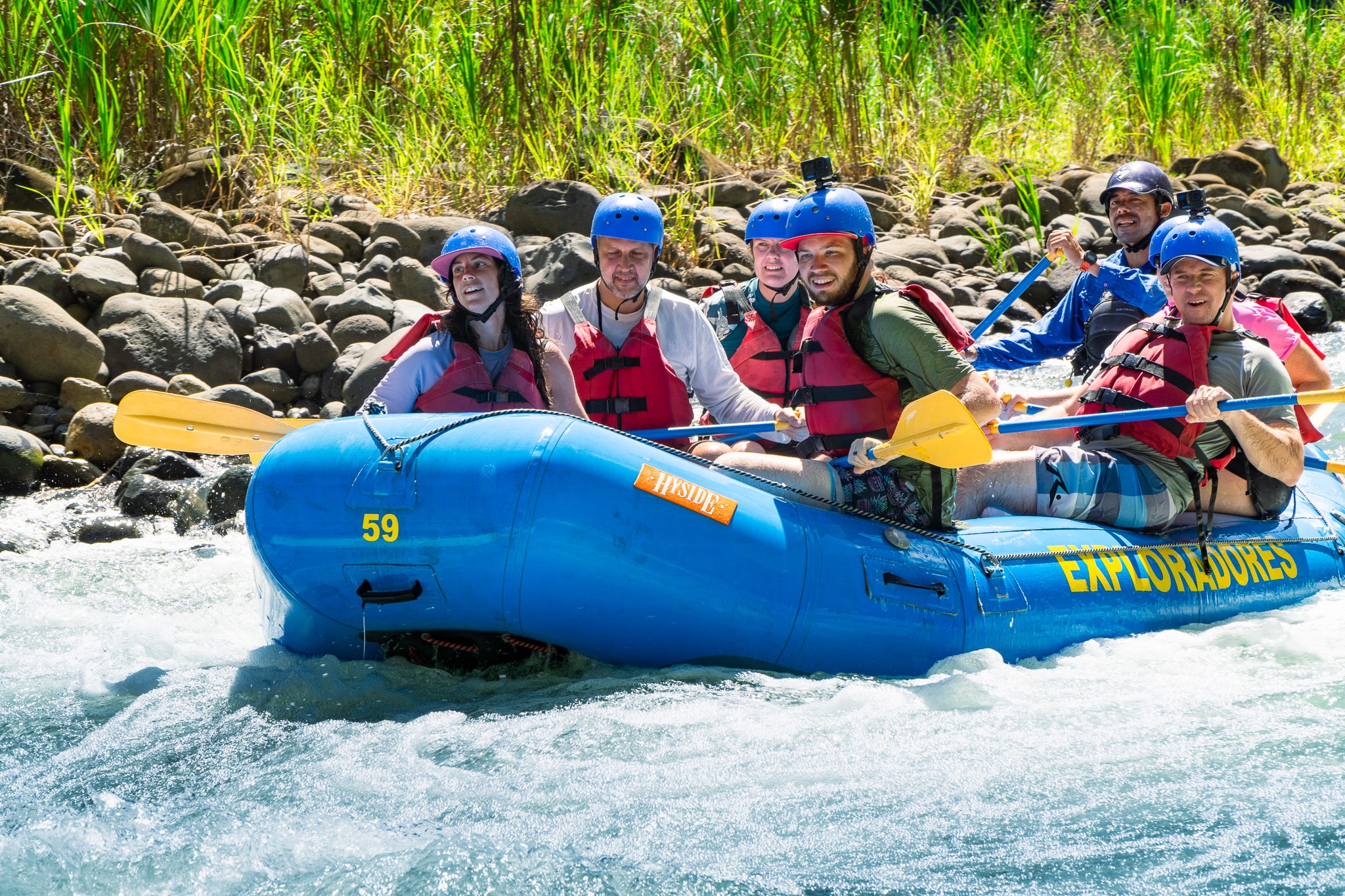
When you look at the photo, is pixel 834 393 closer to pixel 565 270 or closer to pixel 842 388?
pixel 842 388

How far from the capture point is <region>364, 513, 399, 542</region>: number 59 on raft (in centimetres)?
304

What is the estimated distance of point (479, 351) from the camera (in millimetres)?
3865

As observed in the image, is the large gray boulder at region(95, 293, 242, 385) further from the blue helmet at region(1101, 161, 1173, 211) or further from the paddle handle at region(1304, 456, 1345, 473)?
the paddle handle at region(1304, 456, 1345, 473)

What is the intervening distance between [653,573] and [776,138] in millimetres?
6837

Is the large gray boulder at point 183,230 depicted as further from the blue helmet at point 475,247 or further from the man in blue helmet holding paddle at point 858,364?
the man in blue helmet holding paddle at point 858,364

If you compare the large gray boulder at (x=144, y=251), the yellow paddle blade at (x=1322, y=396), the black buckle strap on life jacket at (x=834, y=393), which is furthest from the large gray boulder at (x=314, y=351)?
the yellow paddle blade at (x=1322, y=396)

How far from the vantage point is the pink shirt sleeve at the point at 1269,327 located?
13.8ft

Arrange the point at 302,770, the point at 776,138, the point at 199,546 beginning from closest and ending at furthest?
the point at 302,770 < the point at 199,546 < the point at 776,138

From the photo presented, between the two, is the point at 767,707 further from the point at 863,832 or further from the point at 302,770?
the point at 302,770

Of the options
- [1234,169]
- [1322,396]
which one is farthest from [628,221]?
[1234,169]

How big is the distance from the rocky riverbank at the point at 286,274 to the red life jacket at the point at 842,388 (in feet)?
7.60

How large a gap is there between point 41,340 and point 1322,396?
5417 millimetres

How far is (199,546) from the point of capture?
512cm

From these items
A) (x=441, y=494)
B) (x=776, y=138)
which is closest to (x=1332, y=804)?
(x=441, y=494)
